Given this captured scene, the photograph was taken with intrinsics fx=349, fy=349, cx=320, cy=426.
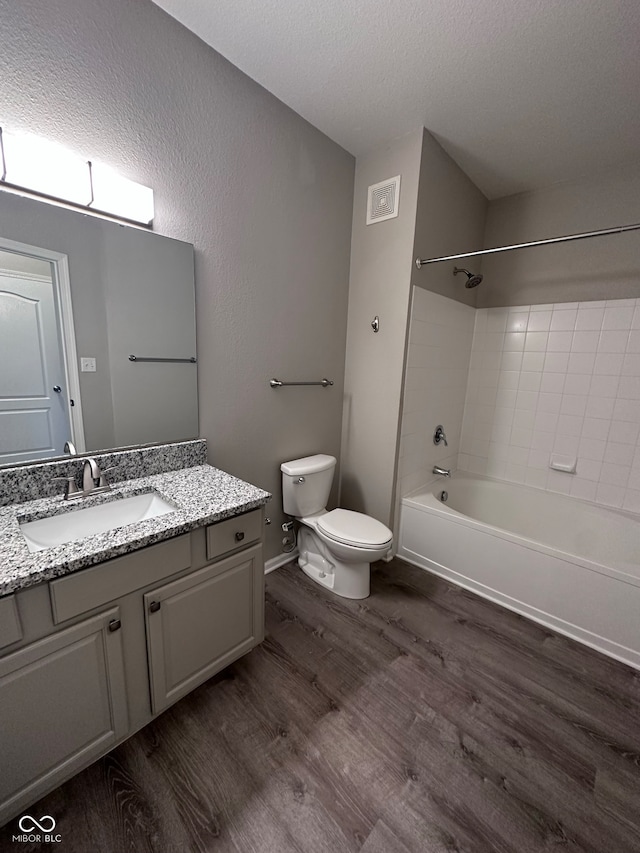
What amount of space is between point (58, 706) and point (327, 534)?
1.23 metres

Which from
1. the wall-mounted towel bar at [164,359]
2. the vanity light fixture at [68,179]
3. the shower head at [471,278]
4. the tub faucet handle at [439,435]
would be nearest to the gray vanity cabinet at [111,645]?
the wall-mounted towel bar at [164,359]

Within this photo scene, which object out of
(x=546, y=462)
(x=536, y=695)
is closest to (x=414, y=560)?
(x=536, y=695)

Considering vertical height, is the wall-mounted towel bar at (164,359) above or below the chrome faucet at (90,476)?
above

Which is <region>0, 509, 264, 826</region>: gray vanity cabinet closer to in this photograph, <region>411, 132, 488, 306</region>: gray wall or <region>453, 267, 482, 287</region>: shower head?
<region>411, 132, 488, 306</region>: gray wall

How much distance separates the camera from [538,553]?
181 cm

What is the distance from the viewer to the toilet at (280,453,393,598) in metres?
1.85

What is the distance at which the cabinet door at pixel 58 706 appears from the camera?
885 mm

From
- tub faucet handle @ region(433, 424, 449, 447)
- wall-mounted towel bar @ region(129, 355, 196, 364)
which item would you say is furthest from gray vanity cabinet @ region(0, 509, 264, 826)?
tub faucet handle @ region(433, 424, 449, 447)

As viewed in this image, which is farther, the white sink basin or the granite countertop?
the white sink basin

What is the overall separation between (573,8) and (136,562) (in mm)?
2373

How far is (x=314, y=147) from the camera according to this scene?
6.41 feet

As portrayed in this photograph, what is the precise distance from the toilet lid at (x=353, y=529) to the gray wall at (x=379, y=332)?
0.33m

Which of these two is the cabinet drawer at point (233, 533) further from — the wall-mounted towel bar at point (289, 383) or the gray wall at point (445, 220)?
the gray wall at point (445, 220)

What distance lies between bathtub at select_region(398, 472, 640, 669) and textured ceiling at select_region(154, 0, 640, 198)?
6.98ft
